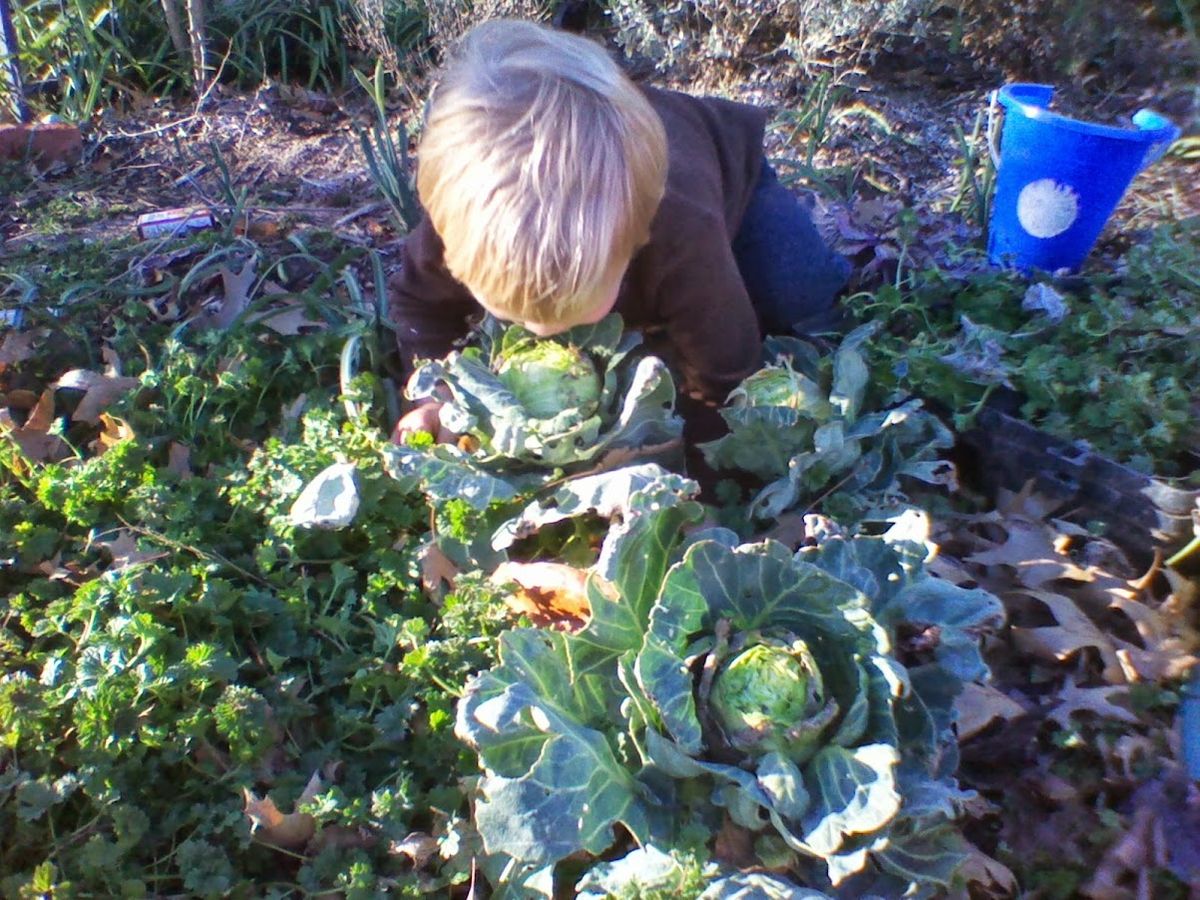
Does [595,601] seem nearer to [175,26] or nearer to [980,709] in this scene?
[980,709]

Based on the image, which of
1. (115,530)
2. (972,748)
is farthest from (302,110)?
(972,748)

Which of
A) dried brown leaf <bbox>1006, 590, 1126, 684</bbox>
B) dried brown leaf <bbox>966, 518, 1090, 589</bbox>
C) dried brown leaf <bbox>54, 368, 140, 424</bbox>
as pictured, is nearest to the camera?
dried brown leaf <bbox>1006, 590, 1126, 684</bbox>

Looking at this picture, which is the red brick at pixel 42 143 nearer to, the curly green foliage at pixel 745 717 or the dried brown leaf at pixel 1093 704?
the curly green foliage at pixel 745 717

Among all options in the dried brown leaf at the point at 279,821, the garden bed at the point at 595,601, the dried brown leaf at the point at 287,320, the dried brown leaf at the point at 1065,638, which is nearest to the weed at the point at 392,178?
the garden bed at the point at 595,601

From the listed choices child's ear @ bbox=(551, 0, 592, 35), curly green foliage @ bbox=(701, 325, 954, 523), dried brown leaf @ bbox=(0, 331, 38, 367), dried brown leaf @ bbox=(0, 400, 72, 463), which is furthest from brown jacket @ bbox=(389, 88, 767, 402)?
child's ear @ bbox=(551, 0, 592, 35)

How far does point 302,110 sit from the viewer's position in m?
4.29

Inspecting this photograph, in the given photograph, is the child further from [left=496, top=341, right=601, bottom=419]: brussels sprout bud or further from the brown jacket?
[left=496, top=341, right=601, bottom=419]: brussels sprout bud

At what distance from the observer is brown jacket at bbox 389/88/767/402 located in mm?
2053

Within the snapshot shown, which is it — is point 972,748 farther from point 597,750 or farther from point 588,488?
point 588,488

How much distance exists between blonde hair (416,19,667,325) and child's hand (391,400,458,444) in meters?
0.59

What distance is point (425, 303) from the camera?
238 centimetres

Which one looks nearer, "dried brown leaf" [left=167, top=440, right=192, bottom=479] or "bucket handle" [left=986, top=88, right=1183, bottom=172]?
"dried brown leaf" [left=167, top=440, right=192, bottom=479]

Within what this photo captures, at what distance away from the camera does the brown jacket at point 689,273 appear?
6.73ft

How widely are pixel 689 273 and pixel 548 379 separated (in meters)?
0.40
